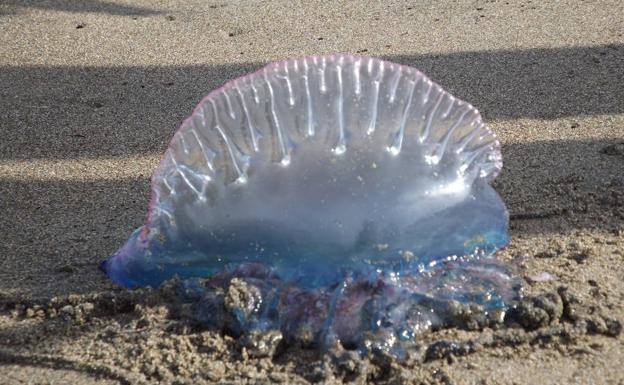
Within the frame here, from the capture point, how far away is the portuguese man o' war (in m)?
2.35

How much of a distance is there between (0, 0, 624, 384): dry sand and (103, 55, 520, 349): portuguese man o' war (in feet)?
0.34

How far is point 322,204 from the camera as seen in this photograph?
2.35 meters

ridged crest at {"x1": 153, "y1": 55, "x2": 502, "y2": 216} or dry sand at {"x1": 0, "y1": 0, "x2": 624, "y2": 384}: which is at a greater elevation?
ridged crest at {"x1": 153, "y1": 55, "x2": 502, "y2": 216}

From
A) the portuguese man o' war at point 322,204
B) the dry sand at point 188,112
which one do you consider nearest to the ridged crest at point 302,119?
the portuguese man o' war at point 322,204

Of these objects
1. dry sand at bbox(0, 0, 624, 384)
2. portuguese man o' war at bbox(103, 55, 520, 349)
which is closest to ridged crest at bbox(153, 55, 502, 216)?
portuguese man o' war at bbox(103, 55, 520, 349)

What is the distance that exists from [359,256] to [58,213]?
1135mm

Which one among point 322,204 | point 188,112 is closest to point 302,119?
point 322,204

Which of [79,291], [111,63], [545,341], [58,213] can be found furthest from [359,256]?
[111,63]

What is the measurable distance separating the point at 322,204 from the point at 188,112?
60.6 inches

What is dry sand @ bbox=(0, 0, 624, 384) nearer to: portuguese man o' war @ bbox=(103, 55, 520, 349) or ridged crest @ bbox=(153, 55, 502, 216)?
portuguese man o' war @ bbox=(103, 55, 520, 349)

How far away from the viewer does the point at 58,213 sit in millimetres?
3066

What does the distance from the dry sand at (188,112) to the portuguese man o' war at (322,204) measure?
105 mm

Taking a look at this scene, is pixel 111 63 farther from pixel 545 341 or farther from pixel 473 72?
pixel 545 341

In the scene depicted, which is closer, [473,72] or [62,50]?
[473,72]
